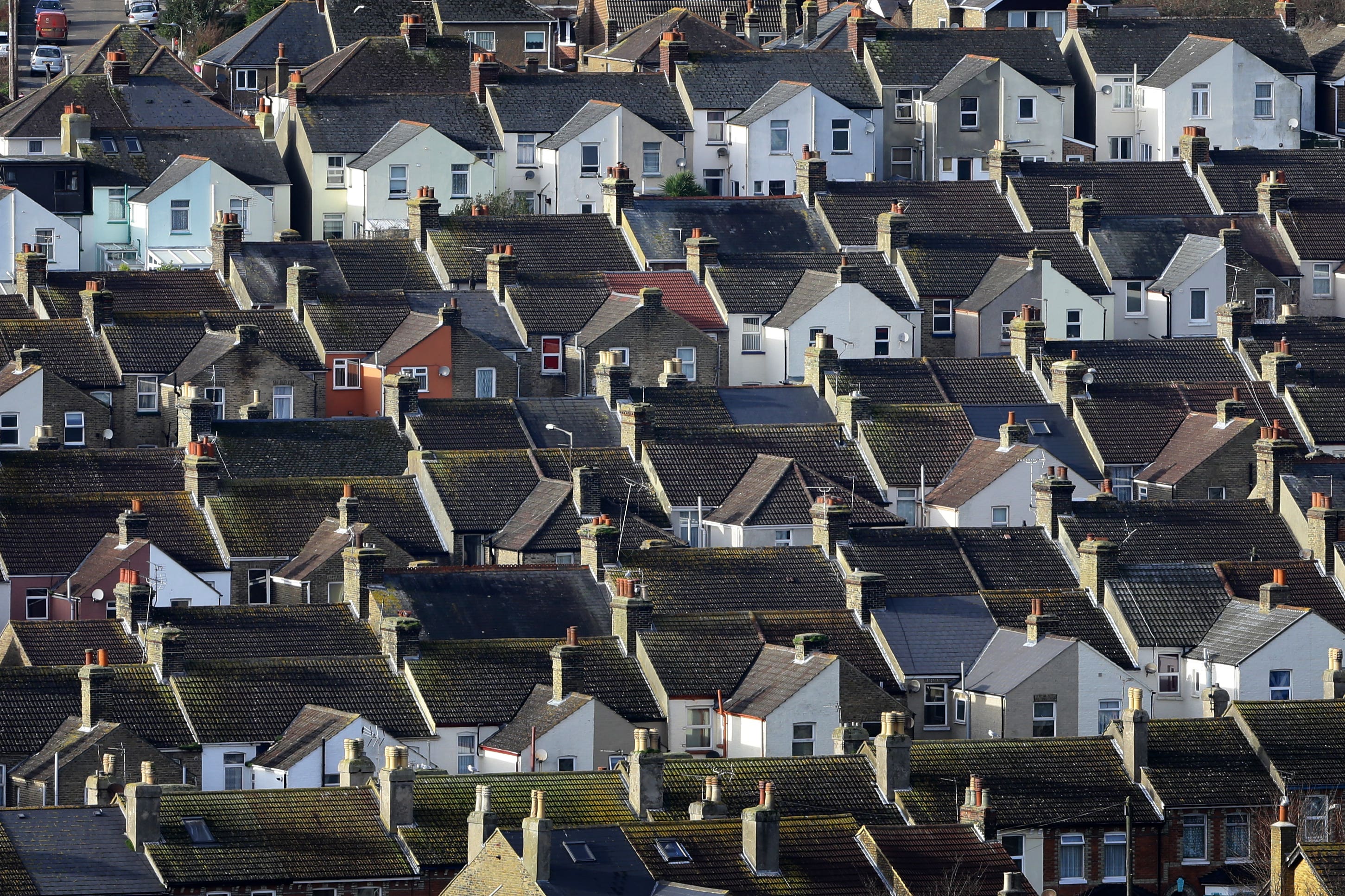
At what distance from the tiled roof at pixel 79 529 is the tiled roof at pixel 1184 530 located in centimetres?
2118

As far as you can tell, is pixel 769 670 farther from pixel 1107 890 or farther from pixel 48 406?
pixel 48 406

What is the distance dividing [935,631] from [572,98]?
46600 millimetres

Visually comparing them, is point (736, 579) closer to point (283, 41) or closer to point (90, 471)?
point (90, 471)

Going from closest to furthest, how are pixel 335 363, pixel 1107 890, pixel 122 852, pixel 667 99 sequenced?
pixel 122 852 → pixel 1107 890 → pixel 335 363 → pixel 667 99

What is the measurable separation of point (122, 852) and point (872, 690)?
71.2 feet

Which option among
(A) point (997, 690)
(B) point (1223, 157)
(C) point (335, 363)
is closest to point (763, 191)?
(B) point (1223, 157)

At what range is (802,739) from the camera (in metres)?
90.4

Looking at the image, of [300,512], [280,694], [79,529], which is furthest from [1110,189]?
[280,694]

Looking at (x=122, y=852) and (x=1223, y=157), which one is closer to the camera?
(x=122, y=852)

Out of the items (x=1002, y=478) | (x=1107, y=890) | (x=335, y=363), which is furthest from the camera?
(x=335, y=363)

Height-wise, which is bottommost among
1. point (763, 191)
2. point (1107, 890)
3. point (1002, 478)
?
point (1107, 890)

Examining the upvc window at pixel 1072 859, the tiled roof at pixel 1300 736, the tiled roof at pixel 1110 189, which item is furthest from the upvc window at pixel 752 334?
the upvc window at pixel 1072 859

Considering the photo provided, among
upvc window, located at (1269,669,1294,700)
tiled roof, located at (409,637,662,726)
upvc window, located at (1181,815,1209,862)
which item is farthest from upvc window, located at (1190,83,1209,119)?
upvc window, located at (1181,815,1209,862)

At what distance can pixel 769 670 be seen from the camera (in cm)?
9194
